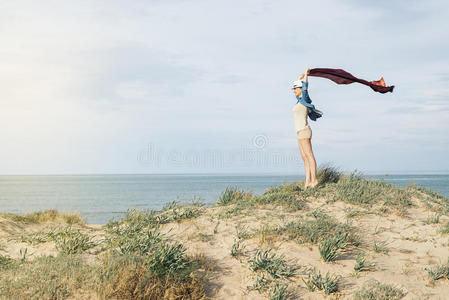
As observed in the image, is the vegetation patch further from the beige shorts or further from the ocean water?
the beige shorts

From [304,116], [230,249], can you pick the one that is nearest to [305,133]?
[304,116]

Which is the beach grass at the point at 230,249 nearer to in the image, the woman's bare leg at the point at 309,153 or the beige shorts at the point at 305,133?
the woman's bare leg at the point at 309,153

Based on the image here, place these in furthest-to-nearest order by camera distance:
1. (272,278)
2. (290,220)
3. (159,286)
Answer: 1. (290,220)
2. (272,278)
3. (159,286)

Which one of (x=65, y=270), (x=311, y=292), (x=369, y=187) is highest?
(x=369, y=187)

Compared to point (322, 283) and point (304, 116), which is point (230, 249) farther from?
point (304, 116)

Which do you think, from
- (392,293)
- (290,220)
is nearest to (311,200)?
(290,220)

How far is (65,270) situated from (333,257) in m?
4.63

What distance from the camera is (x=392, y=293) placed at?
6250 millimetres

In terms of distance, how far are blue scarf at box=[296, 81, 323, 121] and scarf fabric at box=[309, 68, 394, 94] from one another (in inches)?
28.2

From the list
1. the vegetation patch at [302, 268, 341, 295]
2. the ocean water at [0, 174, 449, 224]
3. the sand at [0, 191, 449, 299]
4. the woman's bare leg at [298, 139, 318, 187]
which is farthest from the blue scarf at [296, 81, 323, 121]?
the vegetation patch at [302, 268, 341, 295]

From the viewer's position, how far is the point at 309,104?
1147cm

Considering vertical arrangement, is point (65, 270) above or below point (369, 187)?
below

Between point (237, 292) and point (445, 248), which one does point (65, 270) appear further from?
point (445, 248)

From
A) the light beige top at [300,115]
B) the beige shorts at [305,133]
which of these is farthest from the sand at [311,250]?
the light beige top at [300,115]
